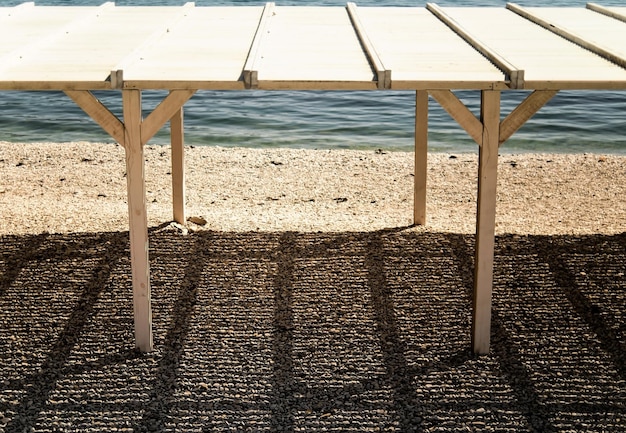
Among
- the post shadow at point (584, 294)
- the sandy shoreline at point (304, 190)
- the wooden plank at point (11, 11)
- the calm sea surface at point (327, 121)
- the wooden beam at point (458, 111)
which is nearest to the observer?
the wooden beam at point (458, 111)

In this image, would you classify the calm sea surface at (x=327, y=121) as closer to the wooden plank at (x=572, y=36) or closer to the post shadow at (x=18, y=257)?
the wooden plank at (x=572, y=36)

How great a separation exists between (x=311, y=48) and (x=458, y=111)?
137cm

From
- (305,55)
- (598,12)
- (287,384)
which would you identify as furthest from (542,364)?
(598,12)

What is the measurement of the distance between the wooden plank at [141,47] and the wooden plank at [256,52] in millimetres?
724

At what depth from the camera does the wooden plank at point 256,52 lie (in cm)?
557

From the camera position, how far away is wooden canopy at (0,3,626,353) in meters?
5.61

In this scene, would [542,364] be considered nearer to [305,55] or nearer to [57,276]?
[305,55]

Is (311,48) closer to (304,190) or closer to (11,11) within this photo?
(11,11)

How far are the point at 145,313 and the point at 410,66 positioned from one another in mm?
2468

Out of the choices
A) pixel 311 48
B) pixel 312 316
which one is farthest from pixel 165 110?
pixel 312 316

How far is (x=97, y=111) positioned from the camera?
5.85m

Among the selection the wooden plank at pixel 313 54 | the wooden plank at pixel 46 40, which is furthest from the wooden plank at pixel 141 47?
the wooden plank at pixel 313 54

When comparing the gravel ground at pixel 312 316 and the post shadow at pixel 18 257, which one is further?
the post shadow at pixel 18 257

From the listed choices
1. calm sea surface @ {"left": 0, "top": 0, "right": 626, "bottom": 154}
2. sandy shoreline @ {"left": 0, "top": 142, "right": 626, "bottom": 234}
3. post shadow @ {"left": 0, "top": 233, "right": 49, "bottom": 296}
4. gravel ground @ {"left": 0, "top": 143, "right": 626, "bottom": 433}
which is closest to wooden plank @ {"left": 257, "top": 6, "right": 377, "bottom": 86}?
gravel ground @ {"left": 0, "top": 143, "right": 626, "bottom": 433}
